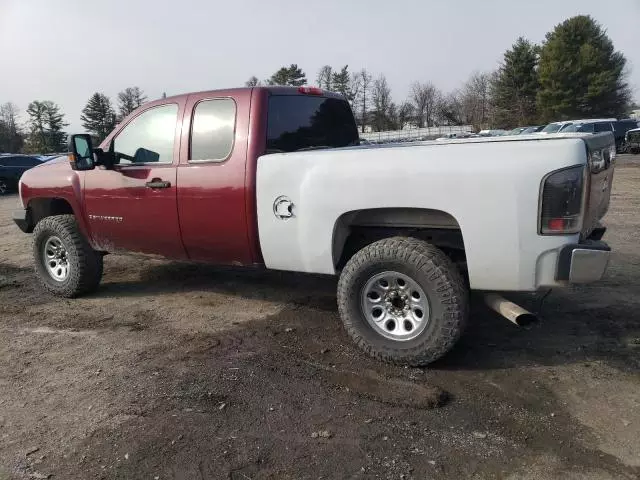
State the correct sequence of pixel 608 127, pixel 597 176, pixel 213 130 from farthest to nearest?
pixel 608 127
pixel 213 130
pixel 597 176

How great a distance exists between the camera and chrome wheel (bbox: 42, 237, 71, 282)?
19.5 feet

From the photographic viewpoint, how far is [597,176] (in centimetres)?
364

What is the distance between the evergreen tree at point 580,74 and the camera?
56.7 metres

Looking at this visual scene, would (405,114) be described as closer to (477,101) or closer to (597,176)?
(477,101)

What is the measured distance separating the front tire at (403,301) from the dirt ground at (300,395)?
189 millimetres

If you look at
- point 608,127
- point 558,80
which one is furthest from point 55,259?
point 558,80

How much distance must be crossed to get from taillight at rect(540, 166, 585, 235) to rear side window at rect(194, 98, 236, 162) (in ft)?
8.36

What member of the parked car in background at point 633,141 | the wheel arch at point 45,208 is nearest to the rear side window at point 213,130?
the wheel arch at point 45,208

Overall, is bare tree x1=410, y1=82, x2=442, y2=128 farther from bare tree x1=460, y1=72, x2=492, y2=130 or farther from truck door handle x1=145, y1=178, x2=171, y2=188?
truck door handle x1=145, y1=178, x2=171, y2=188

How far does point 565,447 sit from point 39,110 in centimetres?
8339

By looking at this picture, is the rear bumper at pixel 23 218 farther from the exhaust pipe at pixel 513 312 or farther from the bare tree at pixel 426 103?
the bare tree at pixel 426 103

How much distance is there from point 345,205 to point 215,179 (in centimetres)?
128

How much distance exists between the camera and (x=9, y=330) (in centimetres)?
489

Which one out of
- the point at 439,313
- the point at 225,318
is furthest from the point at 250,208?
the point at 439,313
